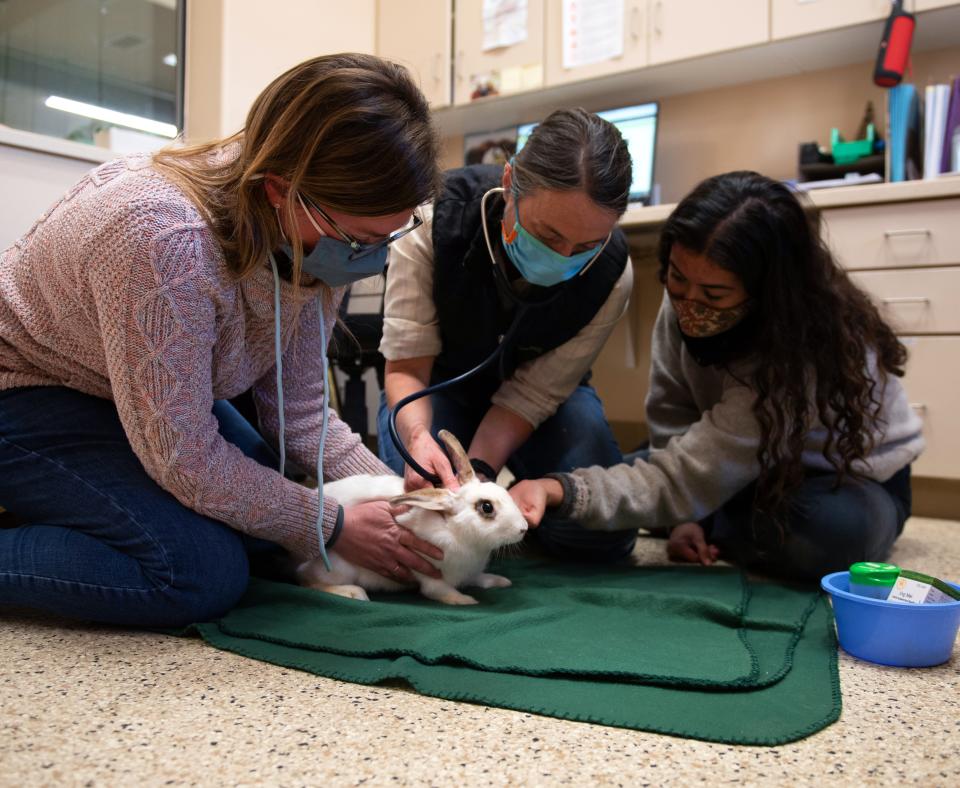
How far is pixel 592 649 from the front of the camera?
1.11 meters

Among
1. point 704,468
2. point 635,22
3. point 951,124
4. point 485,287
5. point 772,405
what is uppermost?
point 635,22

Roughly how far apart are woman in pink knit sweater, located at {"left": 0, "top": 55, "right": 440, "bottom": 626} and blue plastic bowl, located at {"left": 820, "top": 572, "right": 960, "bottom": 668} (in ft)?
2.54

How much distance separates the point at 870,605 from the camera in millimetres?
1111

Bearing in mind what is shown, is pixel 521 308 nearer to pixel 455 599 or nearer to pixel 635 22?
pixel 455 599

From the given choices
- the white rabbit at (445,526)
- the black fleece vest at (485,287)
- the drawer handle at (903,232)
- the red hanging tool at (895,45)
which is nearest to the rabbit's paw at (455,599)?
the white rabbit at (445,526)

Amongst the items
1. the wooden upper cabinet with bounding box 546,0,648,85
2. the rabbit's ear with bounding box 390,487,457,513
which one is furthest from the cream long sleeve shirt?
the wooden upper cabinet with bounding box 546,0,648,85

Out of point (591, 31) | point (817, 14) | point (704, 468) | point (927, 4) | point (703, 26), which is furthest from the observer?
→ point (591, 31)

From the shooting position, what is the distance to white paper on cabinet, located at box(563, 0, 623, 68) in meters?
3.03

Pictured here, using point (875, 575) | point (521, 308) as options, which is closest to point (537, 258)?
point (521, 308)

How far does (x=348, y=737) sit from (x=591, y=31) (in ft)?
9.42

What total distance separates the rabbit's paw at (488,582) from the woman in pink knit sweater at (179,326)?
0.28 m

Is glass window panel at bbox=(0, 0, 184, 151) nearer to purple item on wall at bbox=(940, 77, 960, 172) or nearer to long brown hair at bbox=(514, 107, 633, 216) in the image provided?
long brown hair at bbox=(514, 107, 633, 216)

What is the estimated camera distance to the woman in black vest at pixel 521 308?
1.30m

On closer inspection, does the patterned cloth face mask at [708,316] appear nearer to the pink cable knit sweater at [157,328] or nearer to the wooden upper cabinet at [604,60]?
the pink cable knit sweater at [157,328]
